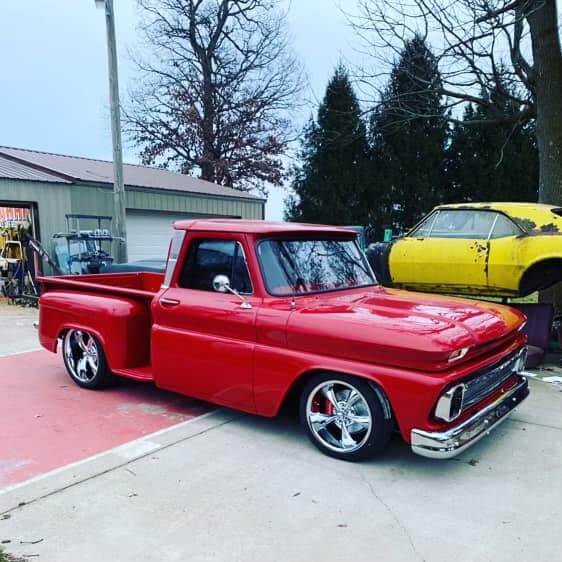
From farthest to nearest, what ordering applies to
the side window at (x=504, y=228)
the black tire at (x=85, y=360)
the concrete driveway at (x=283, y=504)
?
the side window at (x=504, y=228) → the black tire at (x=85, y=360) → the concrete driveway at (x=283, y=504)

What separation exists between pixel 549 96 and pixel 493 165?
10057 mm

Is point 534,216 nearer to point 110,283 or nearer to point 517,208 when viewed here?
point 517,208

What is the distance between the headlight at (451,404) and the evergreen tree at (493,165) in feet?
51.4

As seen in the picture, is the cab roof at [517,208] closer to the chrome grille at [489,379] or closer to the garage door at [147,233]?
the chrome grille at [489,379]

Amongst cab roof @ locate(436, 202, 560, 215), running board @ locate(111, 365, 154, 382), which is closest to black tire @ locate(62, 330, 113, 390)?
running board @ locate(111, 365, 154, 382)

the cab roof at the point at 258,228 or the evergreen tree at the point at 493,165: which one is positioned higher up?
the evergreen tree at the point at 493,165

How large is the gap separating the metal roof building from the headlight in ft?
38.4

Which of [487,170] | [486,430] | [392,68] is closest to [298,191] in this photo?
[487,170]

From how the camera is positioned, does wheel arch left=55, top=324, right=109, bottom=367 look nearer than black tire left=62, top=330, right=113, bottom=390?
Yes

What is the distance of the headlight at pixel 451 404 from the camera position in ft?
11.2

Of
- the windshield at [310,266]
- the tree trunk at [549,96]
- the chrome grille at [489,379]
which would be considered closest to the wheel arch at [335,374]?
the chrome grille at [489,379]

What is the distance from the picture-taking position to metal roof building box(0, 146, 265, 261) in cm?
1289

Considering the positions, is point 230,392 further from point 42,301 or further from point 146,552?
point 42,301

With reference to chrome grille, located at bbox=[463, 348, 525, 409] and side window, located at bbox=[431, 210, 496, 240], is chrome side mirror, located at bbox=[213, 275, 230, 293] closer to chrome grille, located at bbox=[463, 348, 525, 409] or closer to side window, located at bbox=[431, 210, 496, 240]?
chrome grille, located at bbox=[463, 348, 525, 409]
